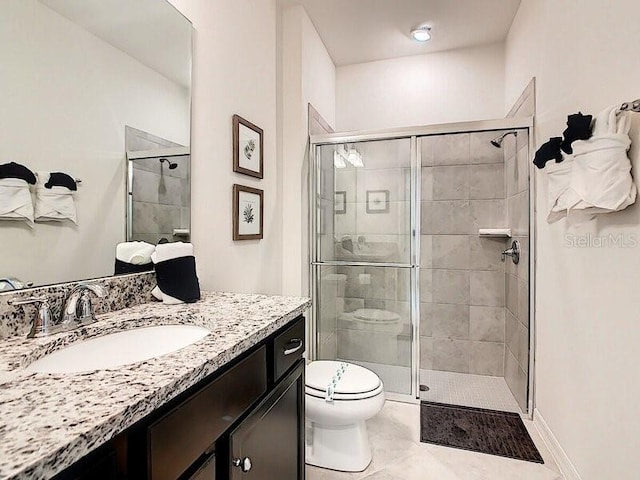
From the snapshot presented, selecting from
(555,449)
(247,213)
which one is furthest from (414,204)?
(555,449)

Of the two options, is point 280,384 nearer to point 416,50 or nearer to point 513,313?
point 513,313

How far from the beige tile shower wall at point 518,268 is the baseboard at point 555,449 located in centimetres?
17

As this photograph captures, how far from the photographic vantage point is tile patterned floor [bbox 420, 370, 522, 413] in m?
2.36

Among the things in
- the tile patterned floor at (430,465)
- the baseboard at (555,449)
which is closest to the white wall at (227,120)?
the tile patterned floor at (430,465)

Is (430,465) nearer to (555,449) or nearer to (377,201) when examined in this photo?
(555,449)

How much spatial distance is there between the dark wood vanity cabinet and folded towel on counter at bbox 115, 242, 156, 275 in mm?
578

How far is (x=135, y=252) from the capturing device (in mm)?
1265

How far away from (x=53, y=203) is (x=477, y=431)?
231 cm

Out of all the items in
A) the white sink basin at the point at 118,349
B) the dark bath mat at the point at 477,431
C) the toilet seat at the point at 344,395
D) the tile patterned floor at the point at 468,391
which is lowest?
the tile patterned floor at the point at 468,391

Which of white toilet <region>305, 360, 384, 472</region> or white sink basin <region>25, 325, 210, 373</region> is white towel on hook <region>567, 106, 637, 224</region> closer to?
white toilet <region>305, 360, 384, 472</region>

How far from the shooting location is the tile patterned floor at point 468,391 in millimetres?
2360

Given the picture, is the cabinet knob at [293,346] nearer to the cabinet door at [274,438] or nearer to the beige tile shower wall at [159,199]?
the cabinet door at [274,438]

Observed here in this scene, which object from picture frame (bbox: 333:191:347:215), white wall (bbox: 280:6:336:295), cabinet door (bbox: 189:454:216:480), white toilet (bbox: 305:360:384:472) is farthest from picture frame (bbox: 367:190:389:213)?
cabinet door (bbox: 189:454:216:480)

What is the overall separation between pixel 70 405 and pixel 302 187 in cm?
197
